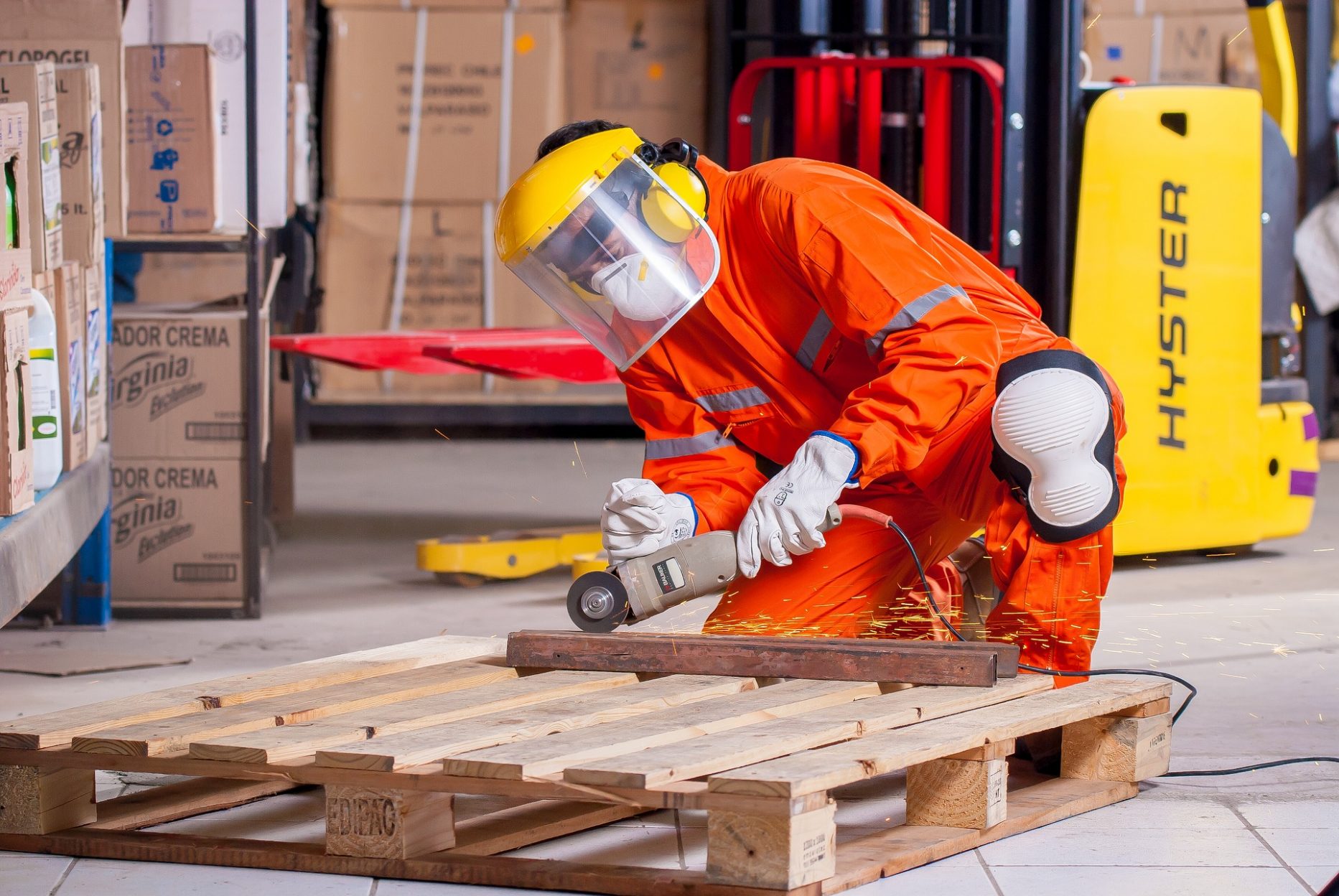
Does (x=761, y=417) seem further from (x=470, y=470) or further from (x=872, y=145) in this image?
(x=470, y=470)

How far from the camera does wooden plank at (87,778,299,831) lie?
9.74 feet

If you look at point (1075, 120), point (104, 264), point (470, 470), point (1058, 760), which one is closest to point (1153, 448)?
point (1075, 120)

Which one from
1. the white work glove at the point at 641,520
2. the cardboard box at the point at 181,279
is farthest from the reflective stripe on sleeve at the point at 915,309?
the cardboard box at the point at 181,279

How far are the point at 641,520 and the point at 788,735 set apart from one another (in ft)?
2.90

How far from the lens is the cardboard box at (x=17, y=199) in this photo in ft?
11.6

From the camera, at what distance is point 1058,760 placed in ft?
10.8

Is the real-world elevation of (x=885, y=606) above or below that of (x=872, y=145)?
below

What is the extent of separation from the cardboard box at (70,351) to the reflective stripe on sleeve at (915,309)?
196cm

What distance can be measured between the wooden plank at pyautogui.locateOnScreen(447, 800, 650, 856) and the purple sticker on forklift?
3.70 meters

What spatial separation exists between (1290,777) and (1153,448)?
251 cm

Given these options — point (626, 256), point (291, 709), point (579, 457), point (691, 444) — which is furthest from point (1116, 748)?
point (579, 457)

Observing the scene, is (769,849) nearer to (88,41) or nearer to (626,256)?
(626,256)

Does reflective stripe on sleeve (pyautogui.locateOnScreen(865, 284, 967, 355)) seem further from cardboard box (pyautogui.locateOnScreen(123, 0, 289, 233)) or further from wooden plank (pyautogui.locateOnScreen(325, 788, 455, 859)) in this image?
cardboard box (pyautogui.locateOnScreen(123, 0, 289, 233))

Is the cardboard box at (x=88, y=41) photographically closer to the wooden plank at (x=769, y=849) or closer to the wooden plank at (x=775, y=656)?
the wooden plank at (x=775, y=656)
